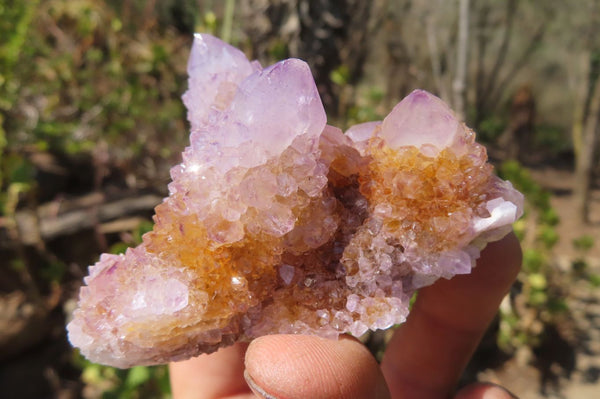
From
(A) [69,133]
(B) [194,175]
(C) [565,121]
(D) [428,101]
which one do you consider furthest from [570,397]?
(C) [565,121]

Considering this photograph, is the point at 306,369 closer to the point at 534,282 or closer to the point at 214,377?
the point at 214,377

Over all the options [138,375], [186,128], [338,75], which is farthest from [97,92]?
[138,375]

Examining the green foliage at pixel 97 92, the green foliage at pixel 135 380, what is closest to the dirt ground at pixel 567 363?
the green foliage at pixel 135 380

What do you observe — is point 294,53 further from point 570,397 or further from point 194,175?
point 570,397

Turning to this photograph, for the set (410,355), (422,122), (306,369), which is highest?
(422,122)

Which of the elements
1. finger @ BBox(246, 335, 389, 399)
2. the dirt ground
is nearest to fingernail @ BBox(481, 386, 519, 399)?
finger @ BBox(246, 335, 389, 399)

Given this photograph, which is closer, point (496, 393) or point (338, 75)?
point (496, 393)

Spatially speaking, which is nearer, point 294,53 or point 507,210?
Answer: point 507,210
